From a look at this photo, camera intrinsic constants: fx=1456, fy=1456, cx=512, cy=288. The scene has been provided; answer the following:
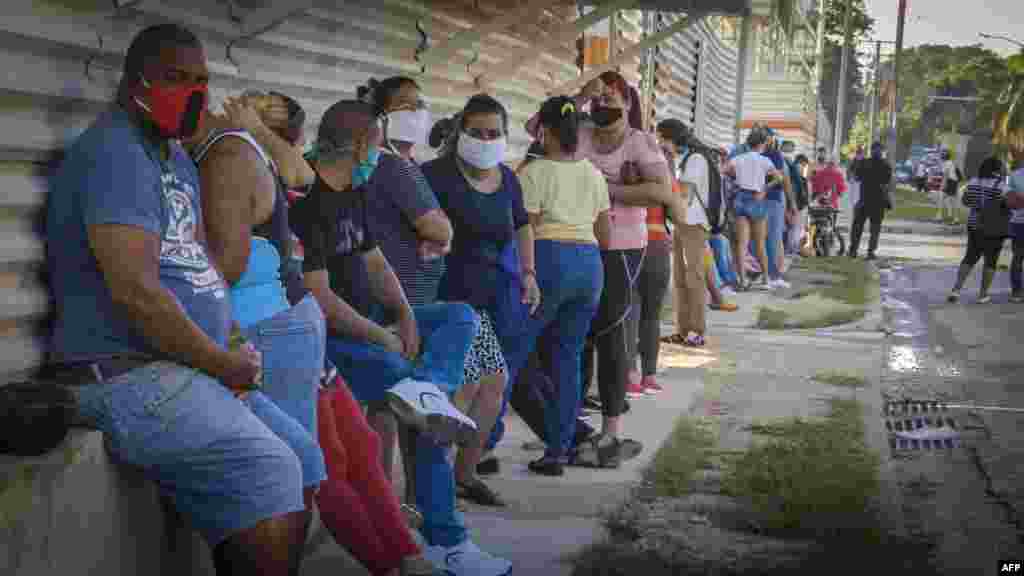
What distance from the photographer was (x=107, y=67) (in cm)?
483

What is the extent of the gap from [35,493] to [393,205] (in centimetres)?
260

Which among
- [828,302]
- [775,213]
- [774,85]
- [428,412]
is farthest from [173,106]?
[774,85]

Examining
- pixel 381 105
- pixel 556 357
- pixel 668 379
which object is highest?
pixel 381 105

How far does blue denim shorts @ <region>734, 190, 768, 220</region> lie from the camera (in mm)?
17453

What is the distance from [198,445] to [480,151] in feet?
9.01

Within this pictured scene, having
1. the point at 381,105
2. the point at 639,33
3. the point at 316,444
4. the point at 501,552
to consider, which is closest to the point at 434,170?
the point at 381,105

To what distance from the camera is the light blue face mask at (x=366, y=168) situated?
532 centimetres

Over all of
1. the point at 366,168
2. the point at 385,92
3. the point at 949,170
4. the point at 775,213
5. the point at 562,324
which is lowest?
the point at 949,170

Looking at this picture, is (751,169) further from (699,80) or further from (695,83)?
(699,80)

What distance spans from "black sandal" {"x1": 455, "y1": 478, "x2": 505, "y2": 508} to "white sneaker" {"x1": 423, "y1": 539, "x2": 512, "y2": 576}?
3.99ft

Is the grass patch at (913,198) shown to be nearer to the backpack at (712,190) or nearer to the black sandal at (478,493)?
the backpack at (712,190)

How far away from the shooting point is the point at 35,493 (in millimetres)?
3625

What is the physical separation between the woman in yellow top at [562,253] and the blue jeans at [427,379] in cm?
138

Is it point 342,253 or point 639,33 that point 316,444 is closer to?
point 342,253
